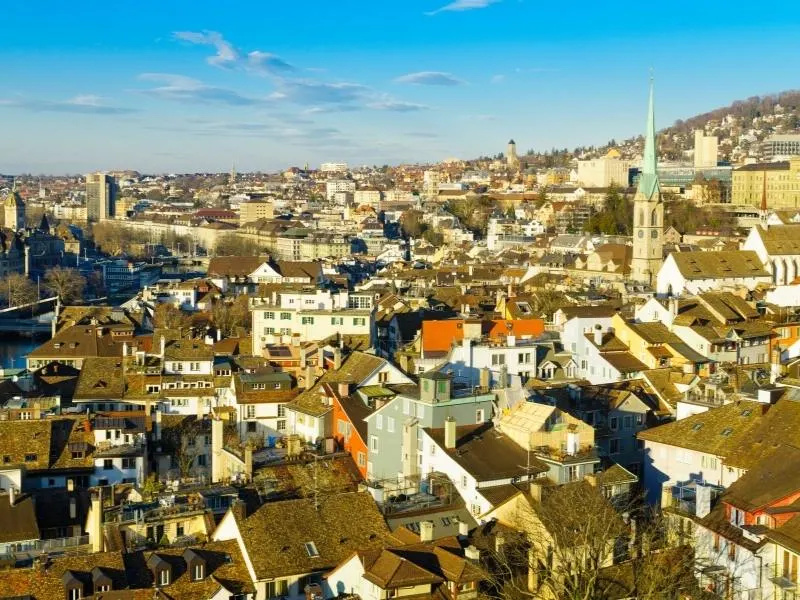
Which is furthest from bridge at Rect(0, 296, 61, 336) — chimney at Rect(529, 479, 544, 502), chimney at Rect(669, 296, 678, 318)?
chimney at Rect(529, 479, 544, 502)

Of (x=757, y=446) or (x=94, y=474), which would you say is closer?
(x=757, y=446)

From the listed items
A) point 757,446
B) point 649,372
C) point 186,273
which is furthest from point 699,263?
point 186,273

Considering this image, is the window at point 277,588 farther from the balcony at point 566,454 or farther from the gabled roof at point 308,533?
the balcony at point 566,454

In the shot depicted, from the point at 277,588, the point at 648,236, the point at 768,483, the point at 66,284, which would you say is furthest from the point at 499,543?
the point at 66,284

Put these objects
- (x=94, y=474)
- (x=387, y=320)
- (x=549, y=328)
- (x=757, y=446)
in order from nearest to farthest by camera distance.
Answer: (x=757, y=446) → (x=94, y=474) → (x=549, y=328) → (x=387, y=320)

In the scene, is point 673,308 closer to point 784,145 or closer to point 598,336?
point 598,336

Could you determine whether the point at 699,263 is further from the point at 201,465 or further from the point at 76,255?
the point at 76,255
